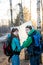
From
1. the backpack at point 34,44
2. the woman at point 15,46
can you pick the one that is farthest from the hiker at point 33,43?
the woman at point 15,46

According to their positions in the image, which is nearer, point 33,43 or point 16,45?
point 16,45

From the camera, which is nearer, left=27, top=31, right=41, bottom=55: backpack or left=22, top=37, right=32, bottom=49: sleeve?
left=22, top=37, right=32, bottom=49: sleeve

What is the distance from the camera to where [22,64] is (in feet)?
18.7

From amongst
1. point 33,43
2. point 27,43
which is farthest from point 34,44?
point 27,43

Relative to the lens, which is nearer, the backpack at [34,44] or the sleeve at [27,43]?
the sleeve at [27,43]

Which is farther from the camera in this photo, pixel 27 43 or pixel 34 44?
pixel 34 44

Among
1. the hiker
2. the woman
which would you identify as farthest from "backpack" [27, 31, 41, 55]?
the woman

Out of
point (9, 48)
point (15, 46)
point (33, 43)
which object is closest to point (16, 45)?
point (15, 46)

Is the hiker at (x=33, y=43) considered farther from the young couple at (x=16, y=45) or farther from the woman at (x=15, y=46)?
the woman at (x=15, y=46)

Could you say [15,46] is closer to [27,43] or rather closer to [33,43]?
[27,43]

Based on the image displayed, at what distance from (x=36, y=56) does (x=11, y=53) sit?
16.1 inches

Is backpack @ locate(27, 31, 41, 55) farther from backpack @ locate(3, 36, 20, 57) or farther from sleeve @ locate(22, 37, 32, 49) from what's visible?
backpack @ locate(3, 36, 20, 57)

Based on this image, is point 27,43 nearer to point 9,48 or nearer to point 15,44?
point 15,44

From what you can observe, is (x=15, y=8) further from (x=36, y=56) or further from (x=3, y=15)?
(x=36, y=56)
